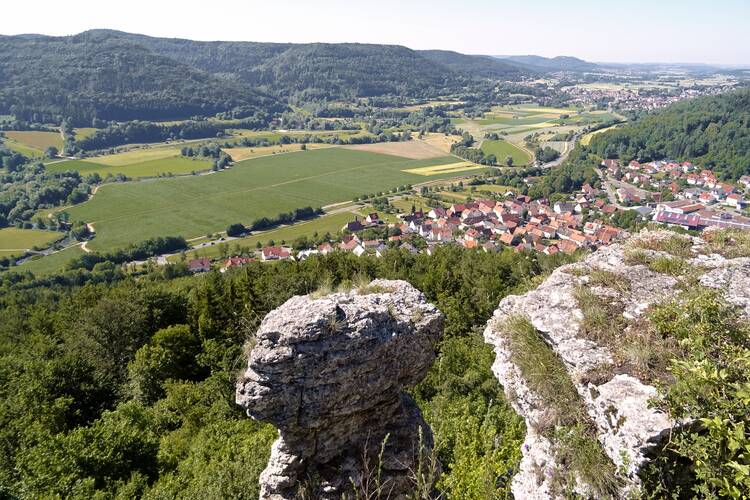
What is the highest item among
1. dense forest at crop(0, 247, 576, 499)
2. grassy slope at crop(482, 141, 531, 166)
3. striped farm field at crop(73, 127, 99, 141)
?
striped farm field at crop(73, 127, 99, 141)

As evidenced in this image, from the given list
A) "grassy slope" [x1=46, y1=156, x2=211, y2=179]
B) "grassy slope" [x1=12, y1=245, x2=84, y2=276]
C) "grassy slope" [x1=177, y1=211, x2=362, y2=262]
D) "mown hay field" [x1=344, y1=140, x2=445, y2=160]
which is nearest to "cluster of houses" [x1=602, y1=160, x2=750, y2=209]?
"mown hay field" [x1=344, y1=140, x2=445, y2=160]

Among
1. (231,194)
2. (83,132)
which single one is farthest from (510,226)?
(83,132)

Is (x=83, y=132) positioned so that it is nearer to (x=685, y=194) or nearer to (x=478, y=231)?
(x=478, y=231)

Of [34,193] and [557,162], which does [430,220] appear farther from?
[34,193]

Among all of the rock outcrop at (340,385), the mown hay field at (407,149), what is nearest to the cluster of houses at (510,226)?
the mown hay field at (407,149)

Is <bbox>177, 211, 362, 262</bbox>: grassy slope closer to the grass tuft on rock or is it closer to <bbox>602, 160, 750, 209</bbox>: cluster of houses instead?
<bbox>602, 160, 750, 209</bbox>: cluster of houses

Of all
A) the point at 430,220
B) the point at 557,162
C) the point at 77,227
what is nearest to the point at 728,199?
the point at 557,162
